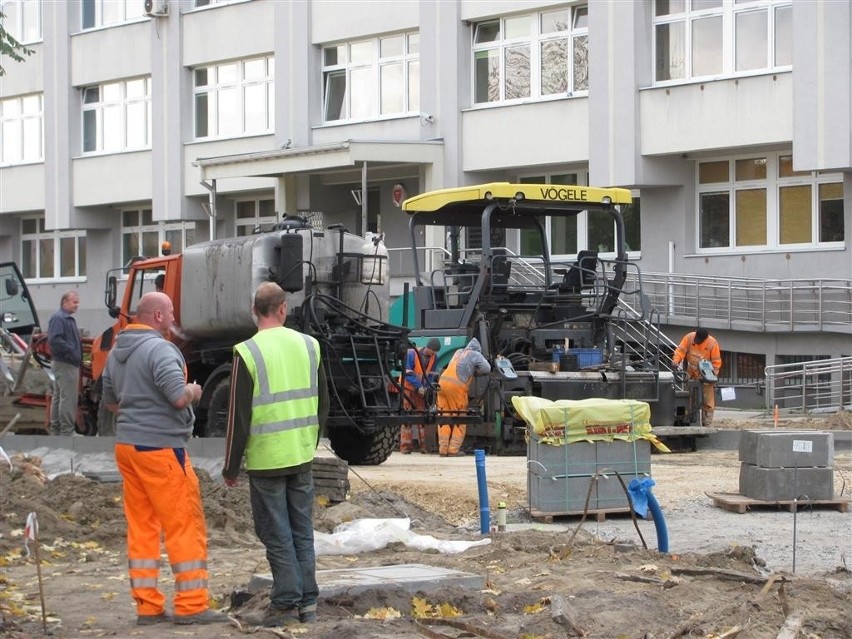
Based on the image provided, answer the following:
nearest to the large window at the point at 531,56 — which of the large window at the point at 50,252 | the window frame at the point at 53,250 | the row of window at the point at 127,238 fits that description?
→ the row of window at the point at 127,238

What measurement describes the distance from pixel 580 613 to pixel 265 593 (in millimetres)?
1775

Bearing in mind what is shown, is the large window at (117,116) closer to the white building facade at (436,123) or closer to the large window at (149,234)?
the white building facade at (436,123)

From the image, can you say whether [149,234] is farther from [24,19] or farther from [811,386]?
[811,386]

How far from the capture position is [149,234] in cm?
4172

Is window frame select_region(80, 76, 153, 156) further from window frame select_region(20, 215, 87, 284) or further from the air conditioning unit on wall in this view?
window frame select_region(20, 215, 87, 284)

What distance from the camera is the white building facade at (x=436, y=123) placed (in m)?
28.1

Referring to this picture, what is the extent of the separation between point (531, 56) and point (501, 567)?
22.8 m

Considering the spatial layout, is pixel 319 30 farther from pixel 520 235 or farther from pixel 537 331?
pixel 537 331

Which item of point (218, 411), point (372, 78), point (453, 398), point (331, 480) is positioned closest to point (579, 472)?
point (331, 480)

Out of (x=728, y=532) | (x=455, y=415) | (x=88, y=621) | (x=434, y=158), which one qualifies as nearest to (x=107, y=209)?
(x=434, y=158)

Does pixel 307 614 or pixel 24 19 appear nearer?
pixel 307 614

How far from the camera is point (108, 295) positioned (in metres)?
18.6

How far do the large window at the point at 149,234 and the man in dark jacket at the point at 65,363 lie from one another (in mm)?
21357

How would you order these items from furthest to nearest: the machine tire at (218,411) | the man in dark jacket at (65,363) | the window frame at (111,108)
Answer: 1. the window frame at (111,108)
2. the man in dark jacket at (65,363)
3. the machine tire at (218,411)
